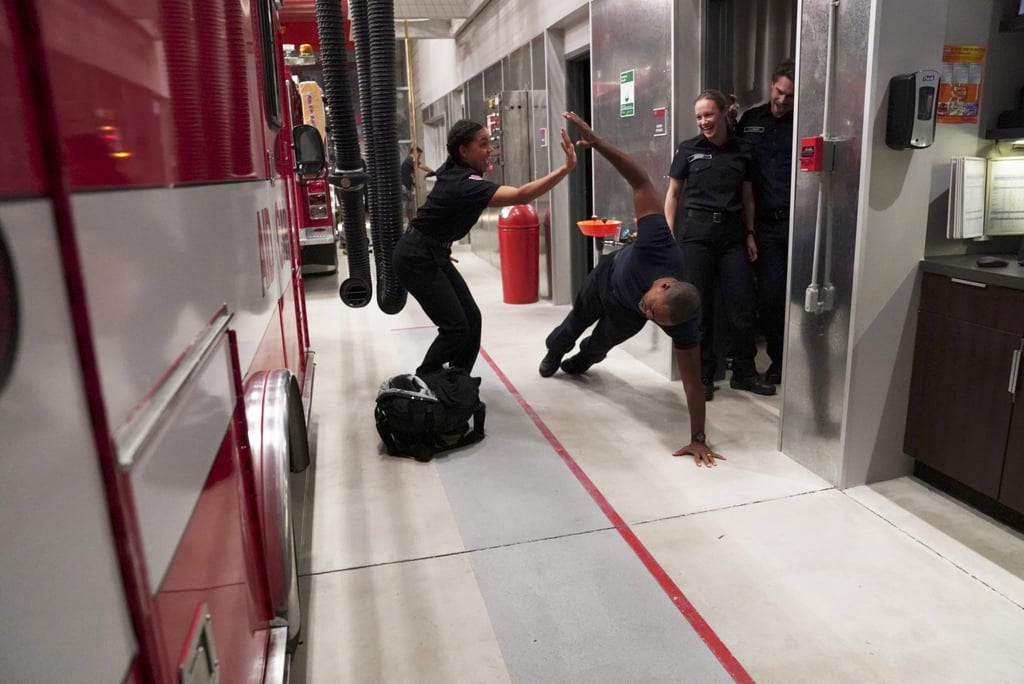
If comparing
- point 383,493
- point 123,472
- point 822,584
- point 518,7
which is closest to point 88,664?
point 123,472

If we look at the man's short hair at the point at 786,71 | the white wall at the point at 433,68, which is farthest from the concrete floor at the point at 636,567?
the white wall at the point at 433,68

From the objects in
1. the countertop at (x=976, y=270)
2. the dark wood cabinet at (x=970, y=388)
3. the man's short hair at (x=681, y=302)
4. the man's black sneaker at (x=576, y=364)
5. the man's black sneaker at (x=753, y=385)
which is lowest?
the man's black sneaker at (x=753, y=385)

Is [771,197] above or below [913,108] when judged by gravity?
below

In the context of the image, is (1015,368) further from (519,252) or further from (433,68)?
(433,68)

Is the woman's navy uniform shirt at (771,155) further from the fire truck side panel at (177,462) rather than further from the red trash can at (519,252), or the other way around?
the fire truck side panel at (177,462)

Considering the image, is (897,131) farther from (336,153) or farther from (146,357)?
(146,357)

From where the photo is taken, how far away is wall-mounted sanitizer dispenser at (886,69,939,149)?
8.84ft

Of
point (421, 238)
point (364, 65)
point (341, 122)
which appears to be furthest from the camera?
point (421, 238)

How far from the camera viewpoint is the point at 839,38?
113 inches

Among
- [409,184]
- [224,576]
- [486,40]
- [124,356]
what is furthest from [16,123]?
[409,184]

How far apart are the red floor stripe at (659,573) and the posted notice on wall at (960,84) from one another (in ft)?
6.69

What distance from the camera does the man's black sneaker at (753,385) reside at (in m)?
4.35

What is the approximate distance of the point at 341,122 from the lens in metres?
3.23

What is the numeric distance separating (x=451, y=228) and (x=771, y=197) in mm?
1816
